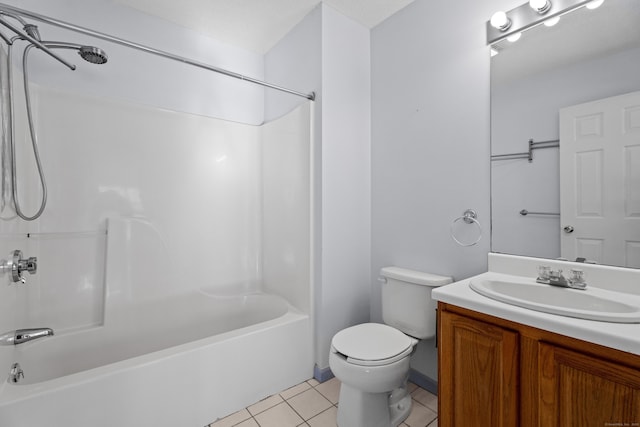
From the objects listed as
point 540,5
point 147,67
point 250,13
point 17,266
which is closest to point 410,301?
point 540,5

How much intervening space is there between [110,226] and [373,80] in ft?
7.06

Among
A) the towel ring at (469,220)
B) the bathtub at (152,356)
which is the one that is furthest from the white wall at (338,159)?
the towel ring at (469,220)

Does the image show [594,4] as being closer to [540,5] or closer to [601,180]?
[540,5]

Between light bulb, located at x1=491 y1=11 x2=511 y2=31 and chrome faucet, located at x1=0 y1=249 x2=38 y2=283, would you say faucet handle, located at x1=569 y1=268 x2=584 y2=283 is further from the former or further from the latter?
chrome faucet, located at x1=0 y1=249 x2=38 y2=283

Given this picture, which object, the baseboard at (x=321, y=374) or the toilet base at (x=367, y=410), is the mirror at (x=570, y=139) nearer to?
the toilet base at (x=367, y=410)

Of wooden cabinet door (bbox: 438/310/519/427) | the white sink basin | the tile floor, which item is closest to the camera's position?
the white sink basin

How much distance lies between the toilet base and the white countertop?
71 cm

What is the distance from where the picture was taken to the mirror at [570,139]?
1.14 metres

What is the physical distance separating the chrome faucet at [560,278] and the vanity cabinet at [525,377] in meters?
0.43

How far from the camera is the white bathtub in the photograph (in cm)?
119

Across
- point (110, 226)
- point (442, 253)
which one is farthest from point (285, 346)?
point (110, 226)

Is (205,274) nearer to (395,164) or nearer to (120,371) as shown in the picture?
→ (120,371)

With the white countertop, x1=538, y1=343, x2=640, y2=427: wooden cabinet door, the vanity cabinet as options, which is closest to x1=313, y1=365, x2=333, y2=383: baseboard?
the vanity cabinet

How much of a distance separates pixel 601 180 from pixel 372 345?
1.29 meters
